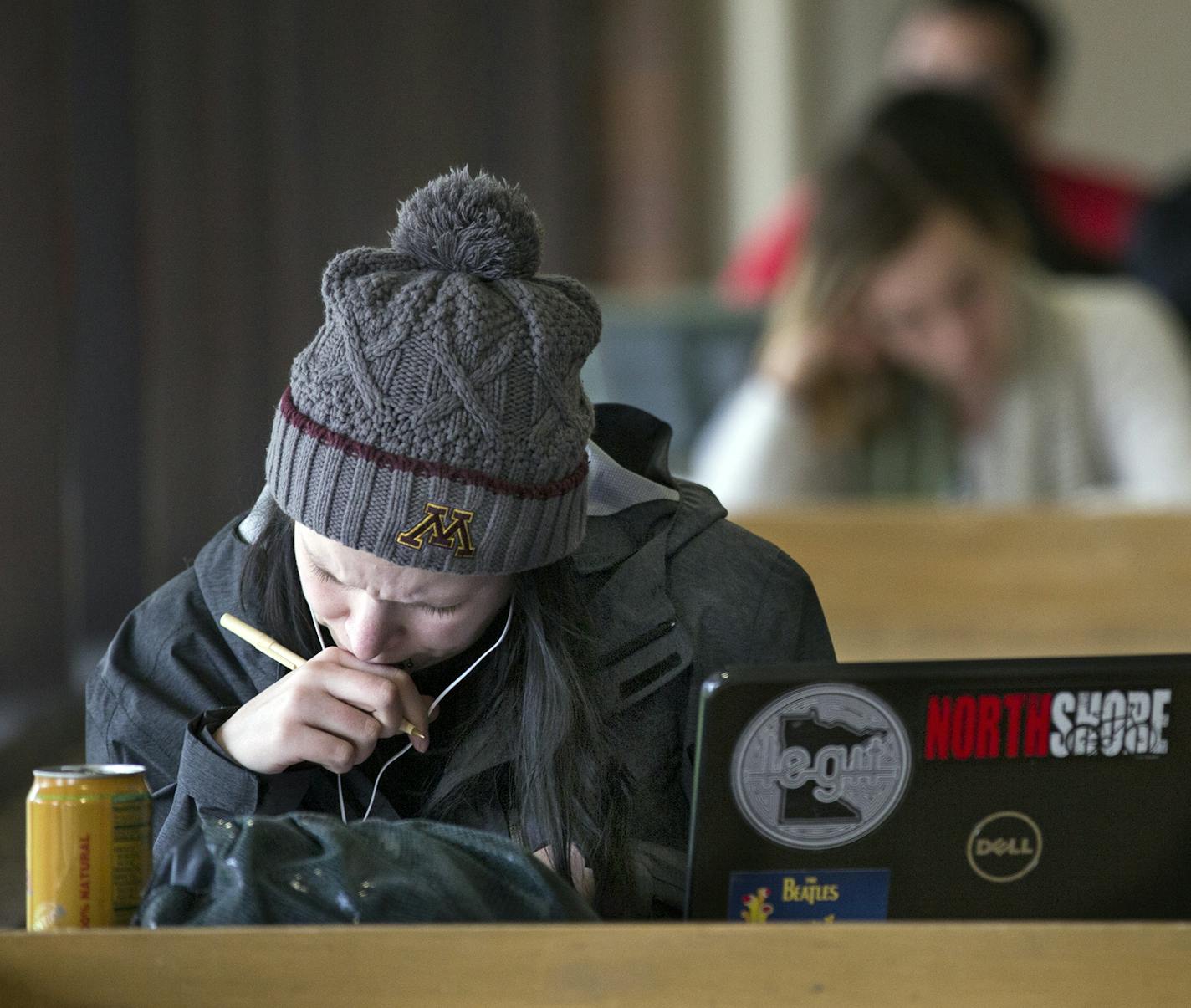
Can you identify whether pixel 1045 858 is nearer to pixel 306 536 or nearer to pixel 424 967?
pixel 424 967

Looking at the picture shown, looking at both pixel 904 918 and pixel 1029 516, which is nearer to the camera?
pixel 904 918

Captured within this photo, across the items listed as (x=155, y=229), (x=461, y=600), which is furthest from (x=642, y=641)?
(x=155, y=229)

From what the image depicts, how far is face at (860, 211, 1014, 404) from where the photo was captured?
2359mm

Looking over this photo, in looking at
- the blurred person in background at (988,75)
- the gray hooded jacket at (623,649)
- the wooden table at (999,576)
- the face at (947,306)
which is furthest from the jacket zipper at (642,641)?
the blurred person in background at (988,75)

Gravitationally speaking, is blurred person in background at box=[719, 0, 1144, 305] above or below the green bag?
above

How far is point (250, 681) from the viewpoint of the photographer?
98 cm

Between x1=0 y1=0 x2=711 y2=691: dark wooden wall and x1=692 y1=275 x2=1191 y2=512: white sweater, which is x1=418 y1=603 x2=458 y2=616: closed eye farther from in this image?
x1=0 y1=0 x2=711 y2=691: dark wooden wall

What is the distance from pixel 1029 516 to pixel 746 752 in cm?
111

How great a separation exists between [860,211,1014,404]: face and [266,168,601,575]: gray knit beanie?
60.8 inches

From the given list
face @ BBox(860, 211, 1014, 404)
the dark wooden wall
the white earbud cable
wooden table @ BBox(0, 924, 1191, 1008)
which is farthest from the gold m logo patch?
the dark wooden wall

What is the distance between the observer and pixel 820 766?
0.83 metres

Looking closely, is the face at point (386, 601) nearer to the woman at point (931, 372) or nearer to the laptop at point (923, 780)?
the laptop at point (923, 780)

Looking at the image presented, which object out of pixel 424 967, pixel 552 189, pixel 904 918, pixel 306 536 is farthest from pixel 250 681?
pixel 552 189

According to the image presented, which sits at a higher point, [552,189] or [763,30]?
[763,30]
